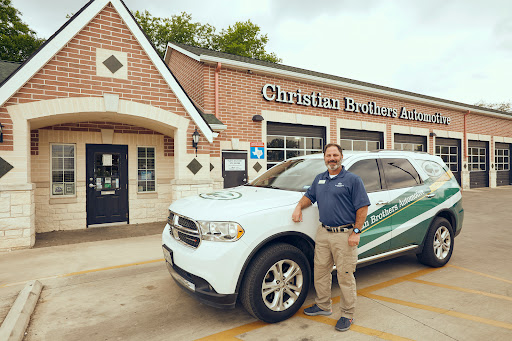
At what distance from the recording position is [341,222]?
9.84 ft

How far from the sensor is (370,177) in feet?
13.1

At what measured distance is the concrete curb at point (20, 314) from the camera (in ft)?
9.27

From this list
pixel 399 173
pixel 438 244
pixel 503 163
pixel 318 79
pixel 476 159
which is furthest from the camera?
pixel 503 163

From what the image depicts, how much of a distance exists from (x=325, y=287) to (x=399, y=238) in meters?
1.55

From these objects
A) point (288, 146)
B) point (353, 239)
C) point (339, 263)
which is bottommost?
point (339, 263)

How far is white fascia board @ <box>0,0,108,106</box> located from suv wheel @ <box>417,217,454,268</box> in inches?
314

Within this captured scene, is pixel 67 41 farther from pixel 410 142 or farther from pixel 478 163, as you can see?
pixel 478 163

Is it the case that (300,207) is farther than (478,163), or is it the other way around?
(478,163)

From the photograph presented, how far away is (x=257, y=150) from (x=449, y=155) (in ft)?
44.1

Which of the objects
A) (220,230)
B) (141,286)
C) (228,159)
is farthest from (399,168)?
(228,159)

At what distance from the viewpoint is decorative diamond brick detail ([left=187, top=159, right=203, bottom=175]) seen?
7913mm

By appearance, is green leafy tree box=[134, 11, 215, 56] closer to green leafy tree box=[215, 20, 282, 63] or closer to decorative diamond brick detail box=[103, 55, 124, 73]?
green leafy tree box=[215, 20, 282, 63]

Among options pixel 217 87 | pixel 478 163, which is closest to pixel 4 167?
pixel 217 87

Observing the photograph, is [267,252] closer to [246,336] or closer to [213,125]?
[246,336]
